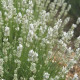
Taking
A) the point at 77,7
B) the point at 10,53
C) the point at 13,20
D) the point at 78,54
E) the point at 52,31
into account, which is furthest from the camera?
the point at 77,7

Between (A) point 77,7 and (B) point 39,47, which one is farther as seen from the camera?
(A) point 77,7

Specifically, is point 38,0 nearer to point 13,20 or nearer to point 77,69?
point 13,20

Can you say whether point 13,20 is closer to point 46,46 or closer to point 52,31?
point 46,46

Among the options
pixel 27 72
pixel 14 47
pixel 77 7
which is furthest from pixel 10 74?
pixel 77 7

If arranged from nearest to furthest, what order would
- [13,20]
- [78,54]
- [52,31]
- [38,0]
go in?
[78,54], [52,31], [13,20], [38,0]

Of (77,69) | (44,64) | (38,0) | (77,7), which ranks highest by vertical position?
(77,7)

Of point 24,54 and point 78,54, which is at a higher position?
point 24,54

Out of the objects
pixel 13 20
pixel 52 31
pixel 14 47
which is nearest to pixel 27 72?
pixel 14 47

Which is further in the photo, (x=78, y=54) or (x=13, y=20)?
(x=13, y=20)

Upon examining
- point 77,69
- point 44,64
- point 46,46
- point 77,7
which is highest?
point 77,7
